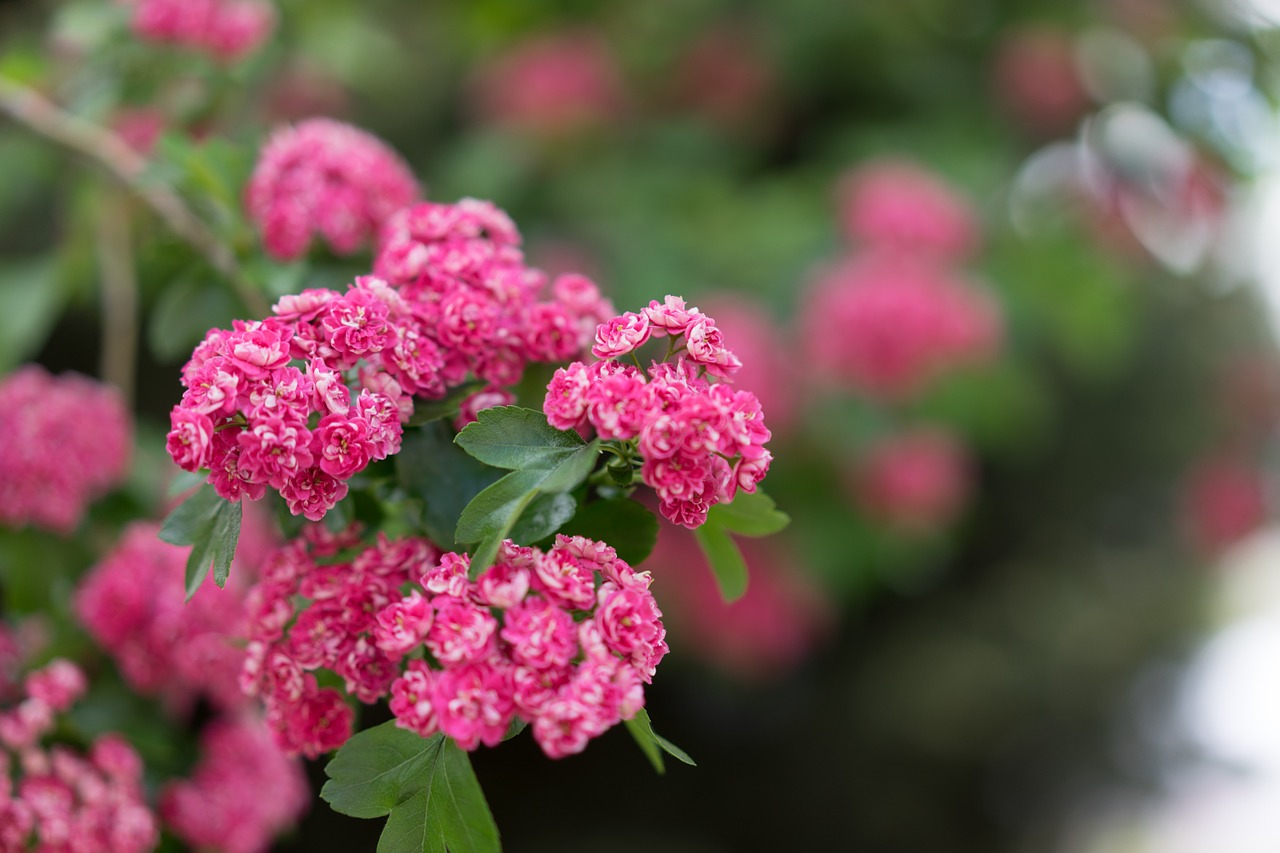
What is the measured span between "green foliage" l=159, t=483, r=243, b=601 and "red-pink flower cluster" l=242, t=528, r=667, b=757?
0.22 ft

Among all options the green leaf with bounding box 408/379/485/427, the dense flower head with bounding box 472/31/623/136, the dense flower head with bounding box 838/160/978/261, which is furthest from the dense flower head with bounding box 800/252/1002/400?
the green leaf with bounding box 408/379/485/427

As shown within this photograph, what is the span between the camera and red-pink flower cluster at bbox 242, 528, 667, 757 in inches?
24.8

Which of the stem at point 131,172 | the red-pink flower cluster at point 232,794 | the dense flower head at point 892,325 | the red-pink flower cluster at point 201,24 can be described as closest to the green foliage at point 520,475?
the stem at point 131,172

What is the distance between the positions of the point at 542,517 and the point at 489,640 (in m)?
0.09

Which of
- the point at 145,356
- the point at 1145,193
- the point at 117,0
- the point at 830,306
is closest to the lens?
the point at 117,0

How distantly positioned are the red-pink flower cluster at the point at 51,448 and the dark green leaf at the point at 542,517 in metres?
0.74

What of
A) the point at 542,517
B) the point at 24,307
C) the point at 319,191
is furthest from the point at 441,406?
the point at 24,307

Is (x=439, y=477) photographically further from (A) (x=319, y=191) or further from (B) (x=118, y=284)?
(B) (x=118, y=284)

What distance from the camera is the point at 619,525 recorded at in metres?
0.76

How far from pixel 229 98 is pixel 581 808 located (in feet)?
7.80

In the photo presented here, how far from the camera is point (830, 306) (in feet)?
7.34

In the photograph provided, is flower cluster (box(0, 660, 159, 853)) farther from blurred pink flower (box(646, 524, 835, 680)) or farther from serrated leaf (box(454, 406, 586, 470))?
blurred pink flower (box(646, 524, 835, 680))

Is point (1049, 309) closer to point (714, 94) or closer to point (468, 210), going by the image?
point (714, 94)

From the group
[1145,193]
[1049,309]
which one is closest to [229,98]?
[1049,309]
